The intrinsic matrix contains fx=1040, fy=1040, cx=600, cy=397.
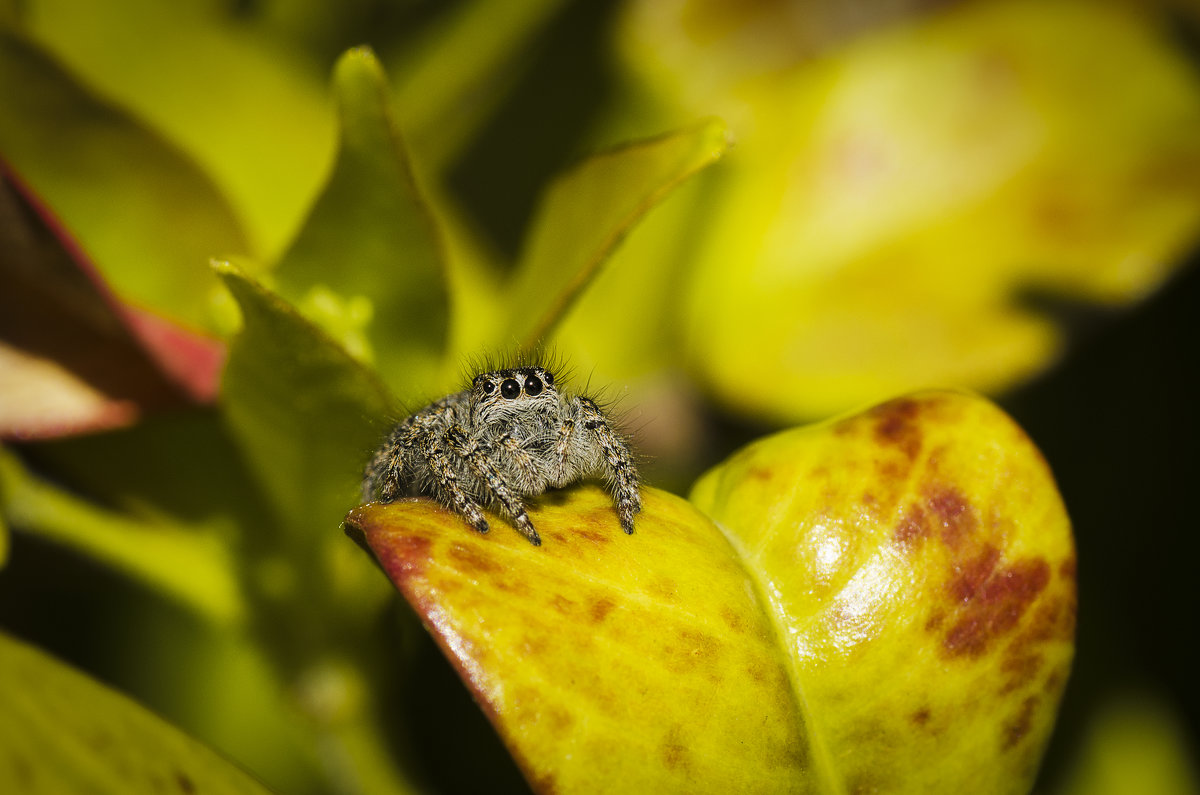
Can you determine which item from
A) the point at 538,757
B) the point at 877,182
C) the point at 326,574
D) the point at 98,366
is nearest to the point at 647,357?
the point at 877,182

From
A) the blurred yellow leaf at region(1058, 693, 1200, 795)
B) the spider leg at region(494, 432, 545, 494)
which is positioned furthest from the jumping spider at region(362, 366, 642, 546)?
the blurred yellow leaf at region(1058, 693, 1200, 795)

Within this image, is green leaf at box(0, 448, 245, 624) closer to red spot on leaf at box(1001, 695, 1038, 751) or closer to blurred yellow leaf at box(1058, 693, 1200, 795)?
red spot on leaf at box(1001, 695, 1038, 751)

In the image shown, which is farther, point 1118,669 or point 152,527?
point 1118,669

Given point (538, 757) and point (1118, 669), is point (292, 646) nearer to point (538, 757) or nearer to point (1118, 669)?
point (538, 757)

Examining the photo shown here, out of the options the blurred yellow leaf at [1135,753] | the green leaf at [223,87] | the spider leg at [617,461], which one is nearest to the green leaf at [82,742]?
the spider leg at [617,461]

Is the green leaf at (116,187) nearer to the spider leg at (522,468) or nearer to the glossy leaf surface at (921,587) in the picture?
the spider leg at (522,468)

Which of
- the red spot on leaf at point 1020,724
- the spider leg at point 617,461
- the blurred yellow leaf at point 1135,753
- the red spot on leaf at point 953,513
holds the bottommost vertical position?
the blurred yellow leaf at point 1135,753

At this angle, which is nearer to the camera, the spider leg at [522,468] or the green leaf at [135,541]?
the spider leg at [522,468]
